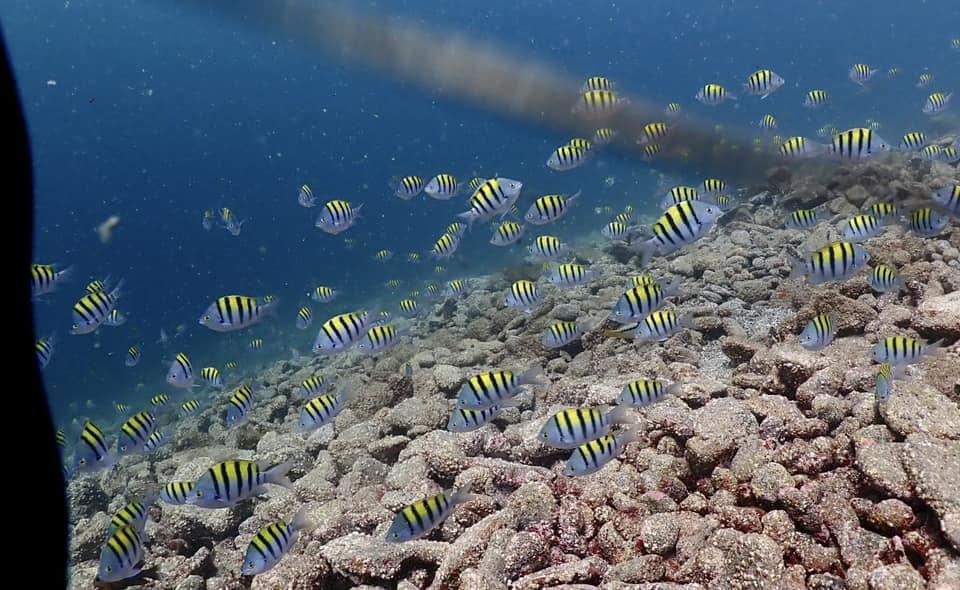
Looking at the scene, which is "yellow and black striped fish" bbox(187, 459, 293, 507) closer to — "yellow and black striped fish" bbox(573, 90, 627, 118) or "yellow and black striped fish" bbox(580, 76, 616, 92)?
"yellow and black striped fish" bbox(573, 90, 627, 118)

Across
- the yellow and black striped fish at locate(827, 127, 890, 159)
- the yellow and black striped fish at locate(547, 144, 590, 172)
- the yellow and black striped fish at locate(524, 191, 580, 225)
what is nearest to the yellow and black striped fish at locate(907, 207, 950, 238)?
the yellow and black striped fish at locate(827, 127, 890, 159)

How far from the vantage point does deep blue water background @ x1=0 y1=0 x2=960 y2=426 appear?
142 ft

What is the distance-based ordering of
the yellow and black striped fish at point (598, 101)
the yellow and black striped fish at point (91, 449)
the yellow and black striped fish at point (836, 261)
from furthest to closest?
the yellow and black striped fish at point (598, 101)
the yellow and black striped fish at point (91, 449)
the yellow and black striped fish at point (836, 261)

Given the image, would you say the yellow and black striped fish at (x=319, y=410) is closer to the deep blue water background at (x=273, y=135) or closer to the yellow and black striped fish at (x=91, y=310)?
the yellow and black striped fish at (x=91, y=310)

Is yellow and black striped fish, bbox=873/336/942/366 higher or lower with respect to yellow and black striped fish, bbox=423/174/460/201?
lower

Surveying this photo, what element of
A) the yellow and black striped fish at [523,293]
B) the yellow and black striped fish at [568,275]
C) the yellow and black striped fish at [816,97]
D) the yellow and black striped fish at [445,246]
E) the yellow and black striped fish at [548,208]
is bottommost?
the yellow and black striped fish at [523,293]

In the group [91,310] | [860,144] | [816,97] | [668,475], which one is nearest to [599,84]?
[860,144]

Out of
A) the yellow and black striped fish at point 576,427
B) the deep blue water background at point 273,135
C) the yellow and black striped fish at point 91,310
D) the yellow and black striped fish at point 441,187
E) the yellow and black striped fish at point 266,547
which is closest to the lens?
the yellow and black striped fish at point 266,547

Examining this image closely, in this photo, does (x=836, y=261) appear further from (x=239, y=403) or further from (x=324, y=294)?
(x=324, y=294)

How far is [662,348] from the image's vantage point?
675cm

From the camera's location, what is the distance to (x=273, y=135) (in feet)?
319

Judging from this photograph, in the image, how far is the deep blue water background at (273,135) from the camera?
4341 cm

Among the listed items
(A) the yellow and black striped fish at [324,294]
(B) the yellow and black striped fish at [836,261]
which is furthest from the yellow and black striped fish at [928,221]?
(A) the yellow and black striped fish at [324,294]

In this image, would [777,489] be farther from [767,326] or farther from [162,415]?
[162,415]
